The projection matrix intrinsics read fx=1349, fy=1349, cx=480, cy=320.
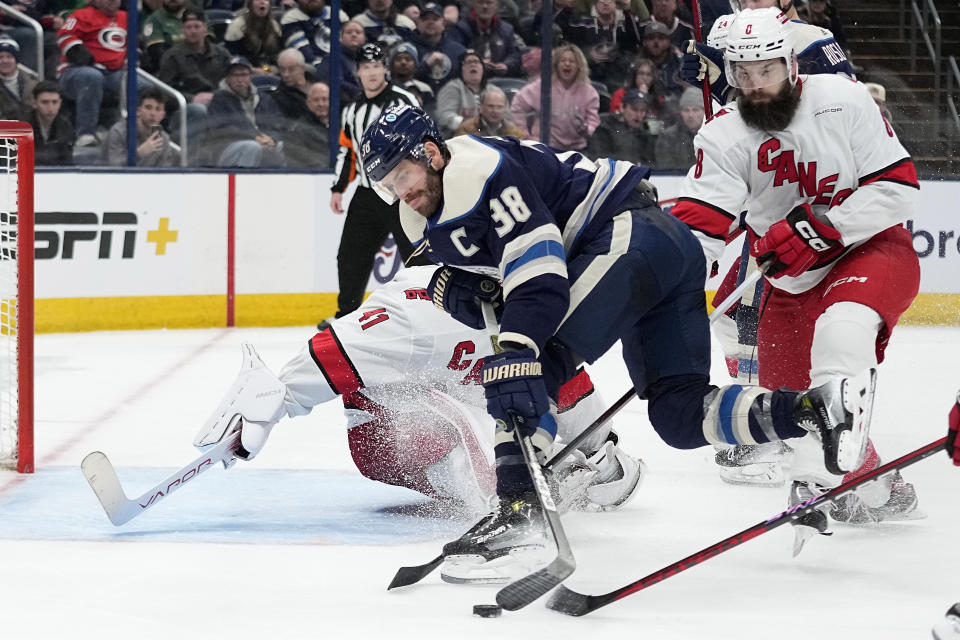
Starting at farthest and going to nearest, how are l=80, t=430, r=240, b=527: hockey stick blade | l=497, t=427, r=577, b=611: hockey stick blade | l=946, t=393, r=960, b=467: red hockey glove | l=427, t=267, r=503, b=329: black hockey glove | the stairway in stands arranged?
the stairway in stands, l=80, t=430, r=240, b=527: hockey stick blade, l=427, t=267, r=503, b=329: black hockey glove, l=497, t=427, r=577, b=611: hockey stick blade, l=946, t=393, r=960, b=467: red hockey glove

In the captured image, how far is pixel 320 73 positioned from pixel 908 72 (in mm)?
3200

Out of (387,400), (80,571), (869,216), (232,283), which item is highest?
(869,216)

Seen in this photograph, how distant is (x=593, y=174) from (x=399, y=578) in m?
0.84

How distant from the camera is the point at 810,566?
2.62 metres

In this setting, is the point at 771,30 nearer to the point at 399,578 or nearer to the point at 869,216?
the point at 869,216

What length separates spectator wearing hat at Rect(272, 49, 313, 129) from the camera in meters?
6.87

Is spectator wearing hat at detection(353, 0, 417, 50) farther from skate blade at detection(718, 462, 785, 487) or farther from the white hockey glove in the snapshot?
the white hockey glove

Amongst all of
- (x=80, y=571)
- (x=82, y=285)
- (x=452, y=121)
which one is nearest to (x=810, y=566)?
(x=80, y=571)

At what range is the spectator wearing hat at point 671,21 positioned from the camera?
737cm

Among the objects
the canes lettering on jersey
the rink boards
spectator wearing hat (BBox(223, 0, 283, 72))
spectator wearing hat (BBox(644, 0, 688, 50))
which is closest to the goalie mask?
the canes lettering on jersey

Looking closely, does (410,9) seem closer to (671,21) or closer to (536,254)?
(671,21)

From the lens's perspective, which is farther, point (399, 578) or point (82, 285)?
point (82, 285)

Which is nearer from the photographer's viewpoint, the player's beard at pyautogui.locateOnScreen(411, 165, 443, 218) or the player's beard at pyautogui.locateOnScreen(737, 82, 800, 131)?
the player's beard at pyautogui.locateOnScreen(411, 165, 443, 218)

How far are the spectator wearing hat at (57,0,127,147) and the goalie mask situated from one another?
433cm
